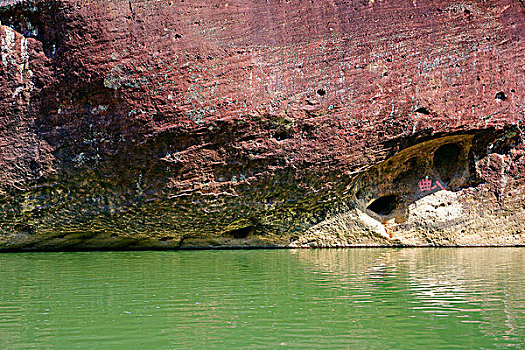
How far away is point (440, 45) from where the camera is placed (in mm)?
7660

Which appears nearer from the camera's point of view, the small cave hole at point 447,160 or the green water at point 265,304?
the green water at point 265,304

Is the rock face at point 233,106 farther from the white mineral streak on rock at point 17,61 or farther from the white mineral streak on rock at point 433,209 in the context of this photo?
the white mineral streak on rock at point 433,209

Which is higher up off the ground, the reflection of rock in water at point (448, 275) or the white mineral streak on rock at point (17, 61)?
the white mineral streak on rock at point (17, 61)

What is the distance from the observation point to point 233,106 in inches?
284

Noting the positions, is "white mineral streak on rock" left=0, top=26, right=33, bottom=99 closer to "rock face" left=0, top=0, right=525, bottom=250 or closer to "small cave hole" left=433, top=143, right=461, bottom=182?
"rock face" left=0, top=0, right=525, bottom=250

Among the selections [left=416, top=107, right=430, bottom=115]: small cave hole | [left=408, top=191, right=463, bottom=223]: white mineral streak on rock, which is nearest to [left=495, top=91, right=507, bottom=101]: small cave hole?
[left=416, top=107, right=430, bottom=115]: small cave hole

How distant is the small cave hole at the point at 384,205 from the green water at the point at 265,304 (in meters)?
1.83

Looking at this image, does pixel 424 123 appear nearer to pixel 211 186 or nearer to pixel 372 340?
pixel 211 186

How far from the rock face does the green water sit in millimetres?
1276

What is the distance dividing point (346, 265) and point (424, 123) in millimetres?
2615

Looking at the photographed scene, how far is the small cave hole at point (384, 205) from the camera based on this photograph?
8.42m

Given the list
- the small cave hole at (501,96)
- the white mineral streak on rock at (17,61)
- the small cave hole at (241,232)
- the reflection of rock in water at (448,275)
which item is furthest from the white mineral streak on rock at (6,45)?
the small cave hole at (501,96)

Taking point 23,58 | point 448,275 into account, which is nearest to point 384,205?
point 448,275

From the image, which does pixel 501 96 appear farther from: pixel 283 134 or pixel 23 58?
pixel 23 58
